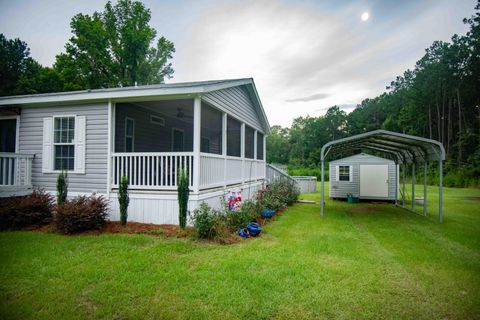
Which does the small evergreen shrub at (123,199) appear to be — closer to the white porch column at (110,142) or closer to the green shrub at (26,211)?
the white porch column at (110,142)

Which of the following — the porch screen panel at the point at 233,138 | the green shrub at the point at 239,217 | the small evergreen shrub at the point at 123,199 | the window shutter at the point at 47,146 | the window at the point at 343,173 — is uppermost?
the porch screen panel at the point at 233,138

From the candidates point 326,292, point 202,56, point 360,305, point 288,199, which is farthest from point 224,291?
point 202,56

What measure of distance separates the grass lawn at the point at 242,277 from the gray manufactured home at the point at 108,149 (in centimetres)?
147

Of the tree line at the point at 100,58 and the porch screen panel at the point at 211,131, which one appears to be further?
the tree line at the point at 100,58

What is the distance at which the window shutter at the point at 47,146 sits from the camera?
7773 millimetres

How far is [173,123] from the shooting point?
12.0m

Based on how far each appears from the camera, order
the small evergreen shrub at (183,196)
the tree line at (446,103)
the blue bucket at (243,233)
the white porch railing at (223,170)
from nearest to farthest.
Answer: the small evergreen shrub at (183,196) < the blue bucket at (243,233) < the white porch railing at (223,170) < the tree line at (446,103)

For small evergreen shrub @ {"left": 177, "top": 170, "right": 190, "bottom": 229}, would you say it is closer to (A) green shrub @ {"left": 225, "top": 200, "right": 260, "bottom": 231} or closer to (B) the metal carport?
(A) green shrub @ {"left": 225, "top": 200, "right": 260, "bottom": 231}

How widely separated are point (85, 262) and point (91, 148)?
12.9 ft

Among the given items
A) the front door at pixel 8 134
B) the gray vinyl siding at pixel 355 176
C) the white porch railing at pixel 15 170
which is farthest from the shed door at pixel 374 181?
the front door at pixel 8 134

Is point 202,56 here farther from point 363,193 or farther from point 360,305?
point 360,305

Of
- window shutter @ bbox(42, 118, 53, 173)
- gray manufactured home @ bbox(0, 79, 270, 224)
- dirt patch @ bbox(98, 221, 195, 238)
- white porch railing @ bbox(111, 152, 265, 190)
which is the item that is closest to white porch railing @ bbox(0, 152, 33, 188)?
gray manufactured home @ bbox(0, 79, 270, 224)

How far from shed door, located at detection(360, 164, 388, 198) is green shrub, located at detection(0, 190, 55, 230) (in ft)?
45.2

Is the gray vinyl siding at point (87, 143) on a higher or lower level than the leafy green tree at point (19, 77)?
lower
